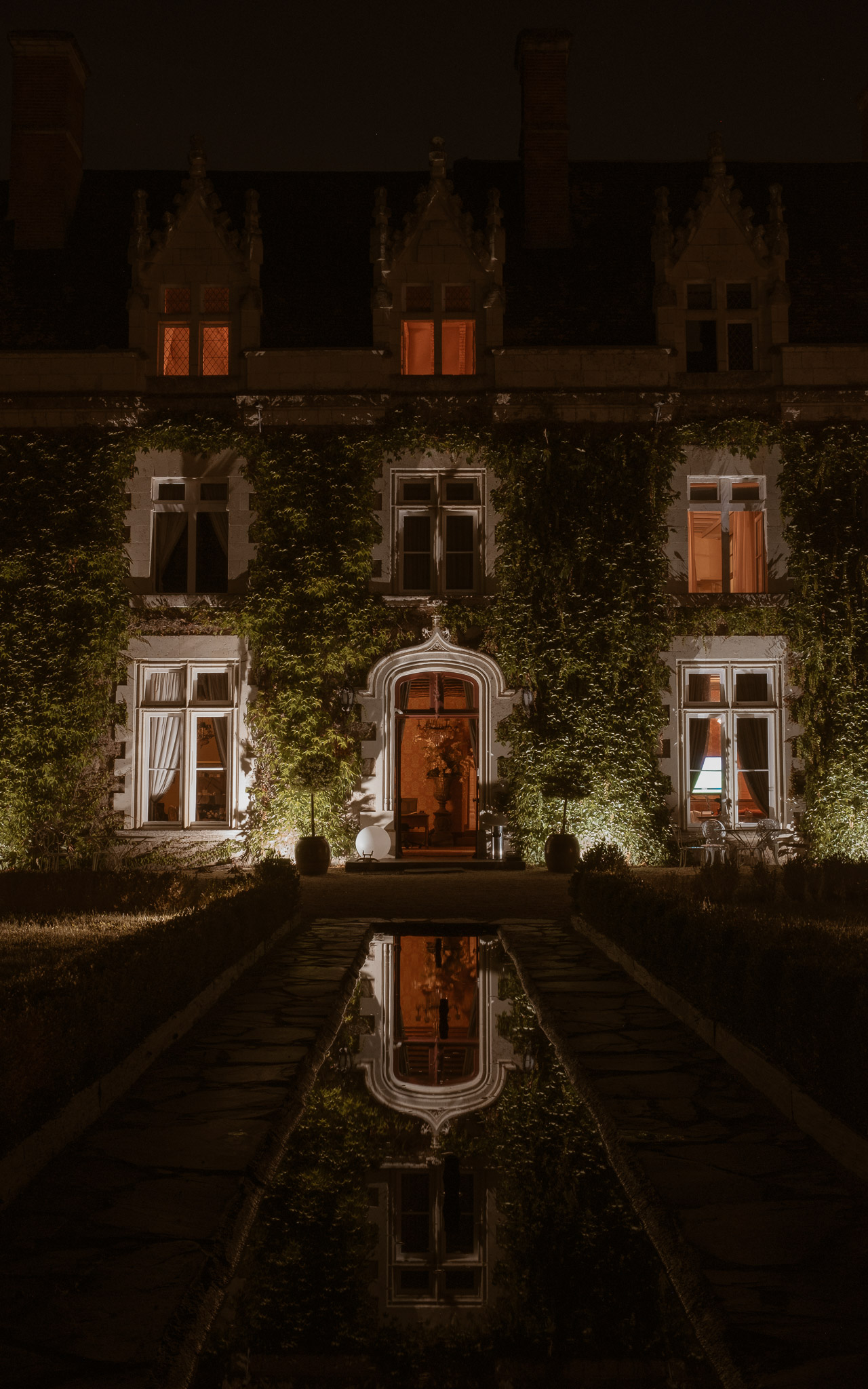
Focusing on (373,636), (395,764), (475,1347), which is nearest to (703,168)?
(373,636)

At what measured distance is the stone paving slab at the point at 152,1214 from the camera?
3.83 metres

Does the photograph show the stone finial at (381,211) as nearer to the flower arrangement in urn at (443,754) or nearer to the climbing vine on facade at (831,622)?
the climbing vine on facade at (831,622)

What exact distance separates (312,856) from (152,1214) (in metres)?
12.8

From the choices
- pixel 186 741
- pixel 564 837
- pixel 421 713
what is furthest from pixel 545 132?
pixel 564 837

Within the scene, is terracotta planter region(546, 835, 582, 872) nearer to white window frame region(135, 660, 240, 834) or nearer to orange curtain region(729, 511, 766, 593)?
white window frame region(135, 660, 240, 834)

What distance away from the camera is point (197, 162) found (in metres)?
20.2

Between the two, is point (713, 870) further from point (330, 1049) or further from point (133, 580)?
point (133, 580)

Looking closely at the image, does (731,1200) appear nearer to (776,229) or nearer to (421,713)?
(421,713)

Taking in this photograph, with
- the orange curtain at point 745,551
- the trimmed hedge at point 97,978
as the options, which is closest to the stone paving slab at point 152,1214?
the trimmed hedge at point 97,978

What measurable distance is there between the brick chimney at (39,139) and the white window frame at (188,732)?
26.4ft

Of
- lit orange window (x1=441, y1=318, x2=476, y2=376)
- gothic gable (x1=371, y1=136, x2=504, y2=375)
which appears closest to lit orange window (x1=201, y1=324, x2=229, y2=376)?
gothic gable (x1=371, y1=136, x2=504, y2=375)

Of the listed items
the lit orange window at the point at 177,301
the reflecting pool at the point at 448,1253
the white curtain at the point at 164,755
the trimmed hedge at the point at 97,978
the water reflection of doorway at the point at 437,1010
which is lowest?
the reflecting pool at the point at 448,1253

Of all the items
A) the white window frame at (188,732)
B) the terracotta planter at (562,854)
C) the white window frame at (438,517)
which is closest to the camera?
the terracotta planter at (562,854)

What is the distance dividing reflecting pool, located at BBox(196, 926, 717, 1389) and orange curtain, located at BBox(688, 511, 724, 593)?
14.4m
